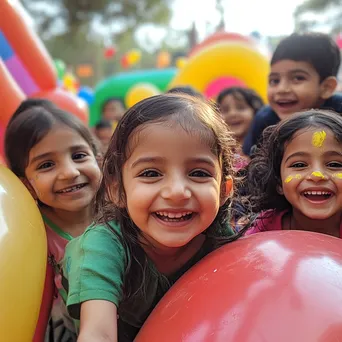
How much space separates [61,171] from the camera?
5.03 ft

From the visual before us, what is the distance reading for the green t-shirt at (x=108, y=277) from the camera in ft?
3.30

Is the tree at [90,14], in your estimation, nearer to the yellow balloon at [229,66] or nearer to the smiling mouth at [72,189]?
the yellow balloon at [229,66]

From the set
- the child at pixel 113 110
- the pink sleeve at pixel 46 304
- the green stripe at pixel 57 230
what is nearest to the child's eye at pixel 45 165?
the green stripe at pixel 57 230


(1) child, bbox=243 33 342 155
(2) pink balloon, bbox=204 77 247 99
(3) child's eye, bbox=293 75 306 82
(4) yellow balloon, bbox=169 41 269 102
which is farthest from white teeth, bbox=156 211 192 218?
(2) pink balloon, bbox=204 77 247 99

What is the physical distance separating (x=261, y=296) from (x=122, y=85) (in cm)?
701

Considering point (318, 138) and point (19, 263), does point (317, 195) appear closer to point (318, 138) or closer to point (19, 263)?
point (318, 138)

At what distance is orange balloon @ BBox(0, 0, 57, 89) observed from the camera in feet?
7.43

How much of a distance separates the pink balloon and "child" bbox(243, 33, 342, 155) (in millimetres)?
2288

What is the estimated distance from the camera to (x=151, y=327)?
96 cm

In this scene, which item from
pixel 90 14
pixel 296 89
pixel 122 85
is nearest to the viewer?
pixel 296 89

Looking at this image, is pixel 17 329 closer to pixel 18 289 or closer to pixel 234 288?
pixel 18 289

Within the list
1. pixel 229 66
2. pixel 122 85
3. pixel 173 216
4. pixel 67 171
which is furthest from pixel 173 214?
pixel 122 85

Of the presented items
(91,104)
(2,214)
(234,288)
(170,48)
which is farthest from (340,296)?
(170,48)

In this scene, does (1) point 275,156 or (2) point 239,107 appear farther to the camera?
(2) point 239,107
